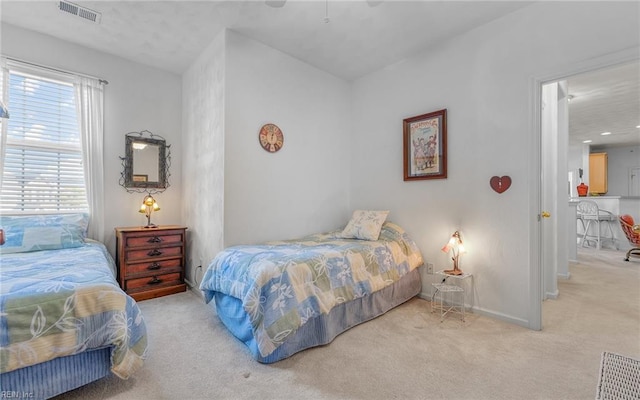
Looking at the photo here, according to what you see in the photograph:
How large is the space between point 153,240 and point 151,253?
148 millimetres

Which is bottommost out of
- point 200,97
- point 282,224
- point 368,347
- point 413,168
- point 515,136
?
→ point 368,347

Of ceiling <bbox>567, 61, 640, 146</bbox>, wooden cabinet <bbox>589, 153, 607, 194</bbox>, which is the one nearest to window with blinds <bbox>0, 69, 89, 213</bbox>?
ceiling <bbox>567, 61, 640, 146</bbox>

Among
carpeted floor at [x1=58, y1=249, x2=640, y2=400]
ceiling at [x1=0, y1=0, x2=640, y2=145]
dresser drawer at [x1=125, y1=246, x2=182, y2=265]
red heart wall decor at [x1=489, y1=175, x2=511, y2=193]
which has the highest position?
ceiling at [x1=0, y1=0, x2=640, y2=145]

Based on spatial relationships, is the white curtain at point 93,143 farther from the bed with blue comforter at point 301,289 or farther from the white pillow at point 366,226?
the white pillow at point 366,226

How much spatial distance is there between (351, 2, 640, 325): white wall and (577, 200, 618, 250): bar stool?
5783 mm

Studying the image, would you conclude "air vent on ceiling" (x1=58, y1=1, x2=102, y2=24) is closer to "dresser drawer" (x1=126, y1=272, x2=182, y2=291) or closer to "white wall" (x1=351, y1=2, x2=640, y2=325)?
"dresser drawer" (x1=126, y1=272, x2=182, y2=291)

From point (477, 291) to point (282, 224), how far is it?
218 cm

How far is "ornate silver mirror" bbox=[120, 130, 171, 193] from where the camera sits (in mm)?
3551

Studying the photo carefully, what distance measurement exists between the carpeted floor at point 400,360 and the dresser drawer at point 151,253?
→ 0.59m

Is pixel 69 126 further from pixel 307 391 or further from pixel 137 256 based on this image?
pixel 307 391

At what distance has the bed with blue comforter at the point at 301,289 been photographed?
6.32 feet

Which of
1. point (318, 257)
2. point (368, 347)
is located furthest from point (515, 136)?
point (368, 347)

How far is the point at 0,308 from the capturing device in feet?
4.45

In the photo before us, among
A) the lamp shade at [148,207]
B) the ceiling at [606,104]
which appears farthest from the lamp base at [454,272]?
the lamp shade at [148,207]
